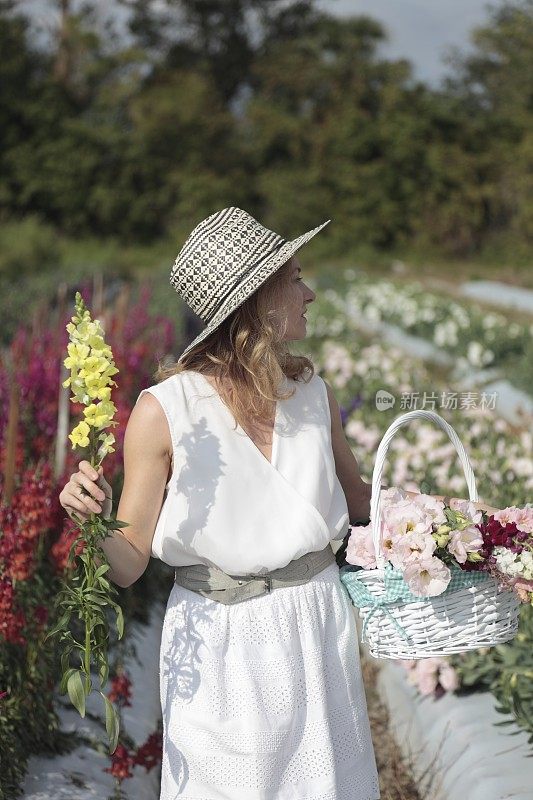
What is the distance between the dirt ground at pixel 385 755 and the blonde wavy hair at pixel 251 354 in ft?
4.71

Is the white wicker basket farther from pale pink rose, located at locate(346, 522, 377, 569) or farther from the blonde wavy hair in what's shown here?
the blonde wavy hair

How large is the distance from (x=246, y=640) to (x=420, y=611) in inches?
12.5

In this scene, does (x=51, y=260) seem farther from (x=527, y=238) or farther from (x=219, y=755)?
(x=219, y=755)

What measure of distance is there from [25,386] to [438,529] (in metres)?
2.46

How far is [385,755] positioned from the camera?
3.20 metres

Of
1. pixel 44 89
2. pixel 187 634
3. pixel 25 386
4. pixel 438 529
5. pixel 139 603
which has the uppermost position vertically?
pixel 438 529

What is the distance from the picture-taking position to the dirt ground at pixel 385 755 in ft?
9.50

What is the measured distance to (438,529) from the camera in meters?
1.81

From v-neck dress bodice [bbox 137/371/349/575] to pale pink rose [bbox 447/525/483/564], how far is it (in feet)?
0.77

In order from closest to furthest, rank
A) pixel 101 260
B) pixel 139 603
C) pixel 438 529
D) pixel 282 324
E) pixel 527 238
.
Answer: pixel 438 529 < pixel 282 324 < pixel 139 603 < pixel 101 260 < pixel 527 238

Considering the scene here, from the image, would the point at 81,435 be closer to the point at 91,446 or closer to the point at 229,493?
the point at 91,446

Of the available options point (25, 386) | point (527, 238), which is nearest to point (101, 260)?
point (527, 238)

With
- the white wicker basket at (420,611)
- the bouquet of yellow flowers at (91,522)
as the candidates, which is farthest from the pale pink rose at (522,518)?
the bouquet of yellow flowers at (91,522)

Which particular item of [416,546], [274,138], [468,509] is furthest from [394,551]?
[274,138]
